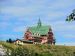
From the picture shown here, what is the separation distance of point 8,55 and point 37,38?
196ft

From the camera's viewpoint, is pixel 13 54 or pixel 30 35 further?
pixel 30 35

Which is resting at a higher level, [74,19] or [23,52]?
[74,19]

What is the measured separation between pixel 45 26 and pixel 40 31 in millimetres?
1816

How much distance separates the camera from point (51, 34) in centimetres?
7994

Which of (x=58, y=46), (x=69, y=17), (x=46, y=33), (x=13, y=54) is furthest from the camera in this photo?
(x=46, y=33)

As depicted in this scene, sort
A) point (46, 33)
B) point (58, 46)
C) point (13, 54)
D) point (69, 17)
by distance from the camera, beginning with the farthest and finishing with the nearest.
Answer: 1. point (46, 33)
2. point (58, 46)
3. point (13, 54)
4. point (69, 17)

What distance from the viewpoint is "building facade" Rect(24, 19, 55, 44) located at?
249 feet

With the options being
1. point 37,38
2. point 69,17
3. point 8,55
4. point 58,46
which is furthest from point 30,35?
point 69,17

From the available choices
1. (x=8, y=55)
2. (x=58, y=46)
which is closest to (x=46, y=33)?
(x=58, y=46)

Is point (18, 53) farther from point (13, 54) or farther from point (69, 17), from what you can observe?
point (69, 17)

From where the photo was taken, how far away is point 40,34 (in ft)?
251

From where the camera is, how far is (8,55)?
1730 centimetres

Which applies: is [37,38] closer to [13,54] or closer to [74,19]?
[13,54]

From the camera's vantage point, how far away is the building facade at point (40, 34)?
75.8 m
